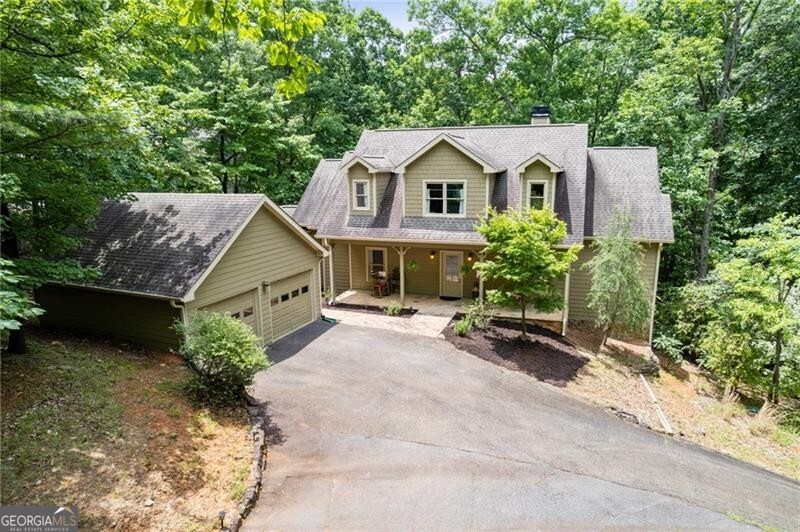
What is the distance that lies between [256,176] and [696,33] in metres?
23.1

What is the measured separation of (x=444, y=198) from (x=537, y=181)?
3.45 m

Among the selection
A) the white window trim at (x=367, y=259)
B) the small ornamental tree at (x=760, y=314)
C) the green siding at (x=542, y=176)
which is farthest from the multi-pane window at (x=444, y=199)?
the small ornamental tree at (x=760, y=314)

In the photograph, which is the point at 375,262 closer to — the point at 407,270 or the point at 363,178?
the point at 407,270

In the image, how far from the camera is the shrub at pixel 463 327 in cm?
1480

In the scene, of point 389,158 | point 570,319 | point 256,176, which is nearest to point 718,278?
point 570,319

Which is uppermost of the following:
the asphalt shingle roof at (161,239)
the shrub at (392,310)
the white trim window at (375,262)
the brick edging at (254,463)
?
the asphalt shingle roof at (161,239)

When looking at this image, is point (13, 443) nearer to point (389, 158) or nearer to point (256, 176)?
point (389, 158)

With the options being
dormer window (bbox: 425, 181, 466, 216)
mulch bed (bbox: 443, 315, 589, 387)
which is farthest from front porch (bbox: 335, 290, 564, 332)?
dormer window (bbox: 425, 181, 466, 216)

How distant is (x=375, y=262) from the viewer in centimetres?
1975

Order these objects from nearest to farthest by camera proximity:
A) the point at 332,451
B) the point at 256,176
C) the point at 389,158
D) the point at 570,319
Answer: the point at 332,451, the point at 570,319, the point at 389,158, the point at 256,176

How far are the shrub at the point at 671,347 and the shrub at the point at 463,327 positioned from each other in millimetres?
6893

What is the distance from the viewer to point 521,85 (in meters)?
29.8

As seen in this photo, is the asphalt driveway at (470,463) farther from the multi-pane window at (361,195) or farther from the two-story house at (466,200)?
the multi-pane window at (361,195)

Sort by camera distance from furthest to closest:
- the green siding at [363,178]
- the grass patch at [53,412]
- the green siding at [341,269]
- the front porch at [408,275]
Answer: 1. the green siding at [341,269]
2. the green siding at [363,178]
3. the front porch at [408,275]
4. the grass patch at [53,412]
